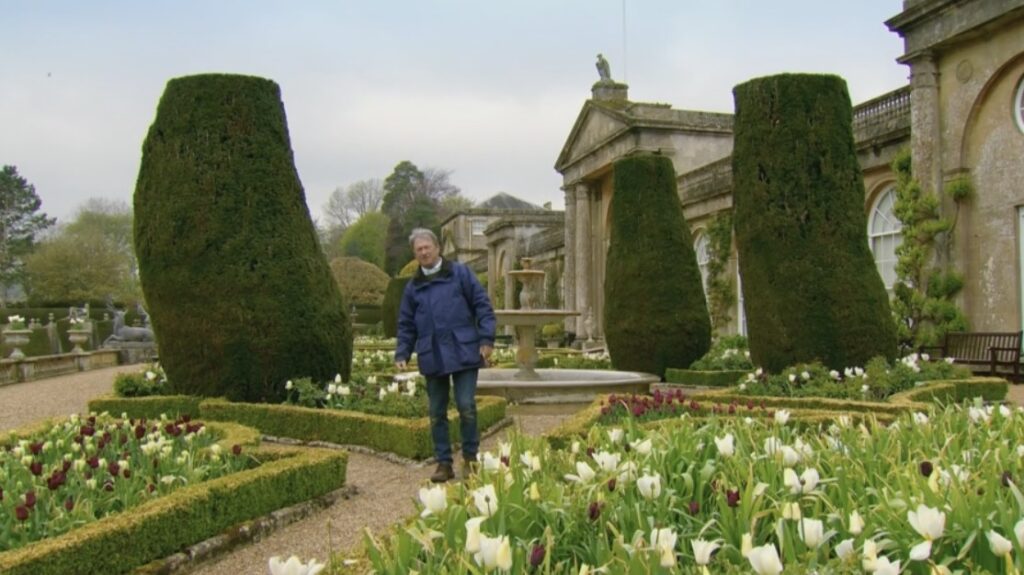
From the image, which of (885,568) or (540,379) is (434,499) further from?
(540,379)

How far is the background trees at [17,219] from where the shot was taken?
5672 centimetres

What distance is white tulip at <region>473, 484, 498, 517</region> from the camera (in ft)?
8.71

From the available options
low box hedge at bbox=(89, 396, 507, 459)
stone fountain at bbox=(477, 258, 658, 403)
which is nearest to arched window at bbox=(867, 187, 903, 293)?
stone fountain at bbox=(477, 258, 658, 403)

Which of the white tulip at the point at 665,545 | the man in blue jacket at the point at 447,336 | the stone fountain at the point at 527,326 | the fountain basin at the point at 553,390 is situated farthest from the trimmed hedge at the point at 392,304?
the white tulip at the point at 665,545

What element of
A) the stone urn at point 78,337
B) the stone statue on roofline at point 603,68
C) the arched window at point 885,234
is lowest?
the stone urn at point 78,337

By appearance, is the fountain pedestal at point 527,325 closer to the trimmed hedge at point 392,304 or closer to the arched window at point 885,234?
the arched window at point 885,234

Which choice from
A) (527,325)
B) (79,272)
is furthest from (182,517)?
(79,272)

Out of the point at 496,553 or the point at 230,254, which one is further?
the point at 230,254

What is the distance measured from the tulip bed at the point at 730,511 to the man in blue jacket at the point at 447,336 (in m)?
2.12

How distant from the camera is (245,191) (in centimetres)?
903

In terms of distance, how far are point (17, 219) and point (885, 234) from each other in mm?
60259

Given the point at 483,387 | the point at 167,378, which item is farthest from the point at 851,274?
the point at 167,378

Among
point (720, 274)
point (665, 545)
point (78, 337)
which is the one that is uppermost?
point (720, 274)

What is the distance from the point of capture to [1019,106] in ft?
45.2
